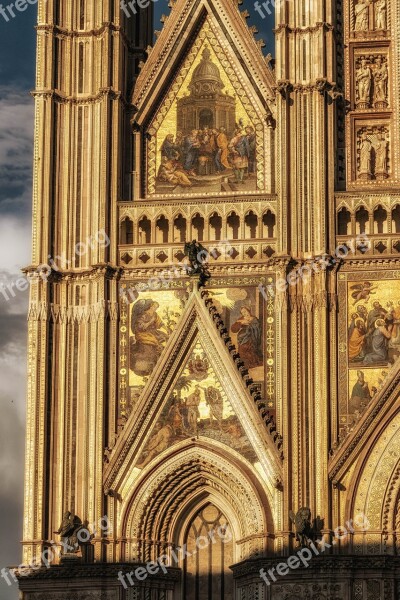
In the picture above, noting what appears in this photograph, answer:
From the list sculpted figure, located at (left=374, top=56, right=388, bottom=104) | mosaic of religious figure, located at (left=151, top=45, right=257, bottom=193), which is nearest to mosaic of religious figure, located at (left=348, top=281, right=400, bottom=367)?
mosaic of religious figure, located at (left=151, top=45, right=257, bottom=193)

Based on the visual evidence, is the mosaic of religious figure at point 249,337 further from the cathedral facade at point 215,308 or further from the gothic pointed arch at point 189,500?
the gothic pointed arch at point 189,500

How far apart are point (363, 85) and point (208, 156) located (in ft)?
9.10

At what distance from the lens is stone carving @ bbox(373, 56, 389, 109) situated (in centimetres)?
3106

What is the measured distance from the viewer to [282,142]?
30312 millimetres

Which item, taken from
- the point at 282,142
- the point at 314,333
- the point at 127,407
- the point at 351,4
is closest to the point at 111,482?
the point at 127,407

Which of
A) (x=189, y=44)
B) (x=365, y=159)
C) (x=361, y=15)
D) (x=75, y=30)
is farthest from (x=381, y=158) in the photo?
(x=75, y=30)

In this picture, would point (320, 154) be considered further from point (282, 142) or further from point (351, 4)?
point (351, 4)

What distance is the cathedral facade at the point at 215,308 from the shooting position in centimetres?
2880

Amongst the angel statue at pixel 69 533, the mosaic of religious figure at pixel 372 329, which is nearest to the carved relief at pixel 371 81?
the mosaic of religious figure at pixel 372 329

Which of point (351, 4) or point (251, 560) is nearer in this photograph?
point (251, 560)

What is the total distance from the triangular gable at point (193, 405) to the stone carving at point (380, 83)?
14.8ft

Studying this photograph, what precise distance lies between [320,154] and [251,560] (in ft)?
21.2

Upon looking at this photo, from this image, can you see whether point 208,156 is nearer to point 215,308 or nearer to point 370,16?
point 215,308

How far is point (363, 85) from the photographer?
31.1 m
